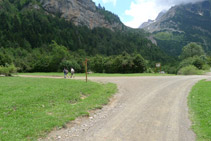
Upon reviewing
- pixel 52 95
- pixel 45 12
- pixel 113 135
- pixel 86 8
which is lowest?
pixel 113 135

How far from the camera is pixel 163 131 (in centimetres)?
700

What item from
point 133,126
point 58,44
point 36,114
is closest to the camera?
point 133,126

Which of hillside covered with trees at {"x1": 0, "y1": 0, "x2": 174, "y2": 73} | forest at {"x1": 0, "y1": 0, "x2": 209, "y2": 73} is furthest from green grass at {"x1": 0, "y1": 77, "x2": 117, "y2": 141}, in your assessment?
hillside covered with trees at {"x1": 0, "y1": 0, "x2": 174, "y2": 73}

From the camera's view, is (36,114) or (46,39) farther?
(46,39)

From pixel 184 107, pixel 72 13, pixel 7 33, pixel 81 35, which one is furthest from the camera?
pixel 72 13

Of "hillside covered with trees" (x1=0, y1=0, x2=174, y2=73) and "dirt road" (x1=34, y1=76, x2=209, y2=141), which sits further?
"hillside covered with trees" (x1=0, y1=0, x2=174, y2=73)

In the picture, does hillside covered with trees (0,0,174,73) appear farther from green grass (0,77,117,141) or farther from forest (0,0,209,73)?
green grass (0,77,117,141)

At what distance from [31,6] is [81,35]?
2381 inches

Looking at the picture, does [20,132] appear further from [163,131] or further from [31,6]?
[31,6]

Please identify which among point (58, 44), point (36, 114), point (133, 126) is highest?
point (58, 44)

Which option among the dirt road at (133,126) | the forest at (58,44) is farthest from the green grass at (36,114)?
the forest at (58,44)

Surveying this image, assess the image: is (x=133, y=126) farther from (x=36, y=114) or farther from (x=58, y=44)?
(x=58, y=44)

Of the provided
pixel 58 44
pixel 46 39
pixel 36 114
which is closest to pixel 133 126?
pixel 36 114

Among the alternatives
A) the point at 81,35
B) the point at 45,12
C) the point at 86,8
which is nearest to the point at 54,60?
the point at 81,35
